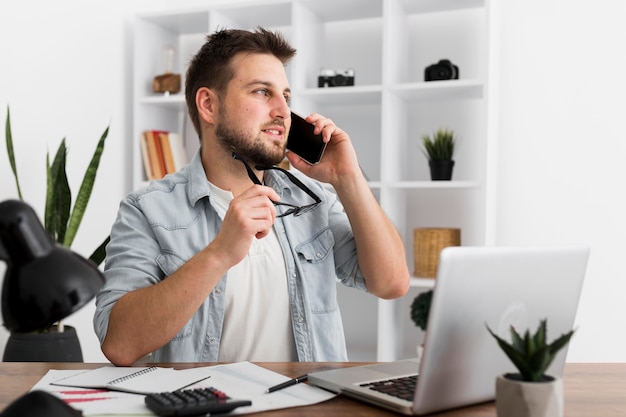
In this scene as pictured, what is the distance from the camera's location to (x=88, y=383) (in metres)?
1.14

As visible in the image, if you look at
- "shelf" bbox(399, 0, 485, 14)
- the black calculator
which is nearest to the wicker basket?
Result: "shelf" bbox(399, 0, 485, 14)

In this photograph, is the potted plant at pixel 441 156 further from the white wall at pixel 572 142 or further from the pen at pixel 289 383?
the pen at pixel 289 383

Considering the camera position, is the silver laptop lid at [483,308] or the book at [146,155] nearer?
the silver laptop lid at [483,308]

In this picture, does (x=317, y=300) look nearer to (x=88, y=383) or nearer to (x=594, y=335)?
(x=88, y=383)

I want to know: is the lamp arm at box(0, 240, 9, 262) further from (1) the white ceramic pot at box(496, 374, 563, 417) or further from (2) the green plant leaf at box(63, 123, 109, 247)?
(2) the green plant leaf at box(63, 123, 109, 247)

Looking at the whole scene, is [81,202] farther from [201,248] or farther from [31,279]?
[31,279]

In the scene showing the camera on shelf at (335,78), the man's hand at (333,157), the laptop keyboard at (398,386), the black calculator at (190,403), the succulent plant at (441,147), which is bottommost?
the laptop keyboard at (398,386)

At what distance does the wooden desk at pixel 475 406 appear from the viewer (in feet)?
3.33

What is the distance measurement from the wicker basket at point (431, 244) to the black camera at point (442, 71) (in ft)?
2.40

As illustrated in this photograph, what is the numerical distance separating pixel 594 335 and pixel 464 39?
1.61 meters

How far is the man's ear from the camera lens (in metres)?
1.97

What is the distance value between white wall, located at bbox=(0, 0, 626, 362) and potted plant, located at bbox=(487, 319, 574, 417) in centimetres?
260

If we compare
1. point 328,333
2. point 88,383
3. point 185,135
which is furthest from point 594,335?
point 88,383

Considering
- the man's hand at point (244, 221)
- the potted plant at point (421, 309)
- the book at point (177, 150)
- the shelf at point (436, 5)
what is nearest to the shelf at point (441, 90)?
the shelf at point (436, 5)
